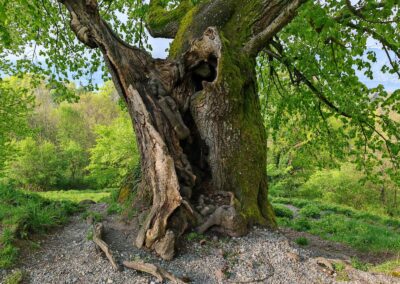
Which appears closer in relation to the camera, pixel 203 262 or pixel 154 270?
pixel 154 270

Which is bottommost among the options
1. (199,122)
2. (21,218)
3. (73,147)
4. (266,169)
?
(21,218)

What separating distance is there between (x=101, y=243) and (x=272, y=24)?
184 inches

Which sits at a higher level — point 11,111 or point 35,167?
point 11,111

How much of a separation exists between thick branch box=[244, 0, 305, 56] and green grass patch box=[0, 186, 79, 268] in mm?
4923

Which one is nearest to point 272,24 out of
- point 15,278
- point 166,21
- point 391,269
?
point 166,21

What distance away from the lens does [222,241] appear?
17.9ft

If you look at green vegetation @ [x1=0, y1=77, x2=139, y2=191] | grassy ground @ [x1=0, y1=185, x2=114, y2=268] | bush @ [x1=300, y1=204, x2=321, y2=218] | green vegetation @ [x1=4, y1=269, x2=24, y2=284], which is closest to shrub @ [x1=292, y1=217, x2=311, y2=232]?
bush @ [x1=300, y1=204, x2=321, y2=218]

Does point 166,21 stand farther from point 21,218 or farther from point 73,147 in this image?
point 73,147

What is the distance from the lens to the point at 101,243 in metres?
5.14

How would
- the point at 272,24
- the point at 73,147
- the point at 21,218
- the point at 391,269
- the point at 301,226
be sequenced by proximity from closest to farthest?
the point at 391,269 < the point at 21,218 < the point at 272,24 < the point at 301,226 < the point at 73,147

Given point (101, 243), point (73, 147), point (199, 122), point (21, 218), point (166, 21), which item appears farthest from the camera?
point (73, 147)

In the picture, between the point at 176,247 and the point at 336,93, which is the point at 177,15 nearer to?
the point at 336,93

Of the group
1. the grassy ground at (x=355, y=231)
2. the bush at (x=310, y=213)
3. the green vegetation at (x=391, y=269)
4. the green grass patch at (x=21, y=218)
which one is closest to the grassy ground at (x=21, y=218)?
the green grass patch at (x=21, y=218)

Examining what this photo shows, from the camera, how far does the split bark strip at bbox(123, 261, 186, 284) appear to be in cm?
445
